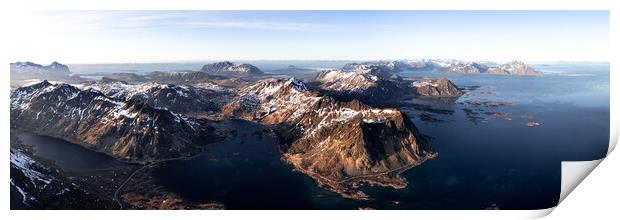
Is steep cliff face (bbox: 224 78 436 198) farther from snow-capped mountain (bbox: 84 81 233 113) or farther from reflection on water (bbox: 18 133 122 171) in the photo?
reflection on water (bbox: 18 133 122 171)

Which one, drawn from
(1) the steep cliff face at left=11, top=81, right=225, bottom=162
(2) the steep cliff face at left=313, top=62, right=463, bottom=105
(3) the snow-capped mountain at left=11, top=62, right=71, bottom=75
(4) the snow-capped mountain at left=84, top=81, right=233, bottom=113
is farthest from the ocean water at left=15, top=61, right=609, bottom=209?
(2) the steep cliff face at left=313, top=62, right=463, bottom=105

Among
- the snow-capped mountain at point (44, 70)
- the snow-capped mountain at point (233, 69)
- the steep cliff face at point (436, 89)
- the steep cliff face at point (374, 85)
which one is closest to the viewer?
the snow-capped mountain at point (44, 70)

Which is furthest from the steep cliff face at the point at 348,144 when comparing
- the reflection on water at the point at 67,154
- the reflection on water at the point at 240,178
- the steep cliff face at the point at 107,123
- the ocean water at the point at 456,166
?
the reflection on water at the point at 67,154

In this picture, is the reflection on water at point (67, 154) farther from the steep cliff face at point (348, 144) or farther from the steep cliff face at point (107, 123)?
the steep cliff face at point (348, 144)

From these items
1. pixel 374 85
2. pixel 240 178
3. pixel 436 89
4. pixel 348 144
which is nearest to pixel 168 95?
pixel 240 178

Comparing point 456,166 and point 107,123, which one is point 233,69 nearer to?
Answer: point 107,123
